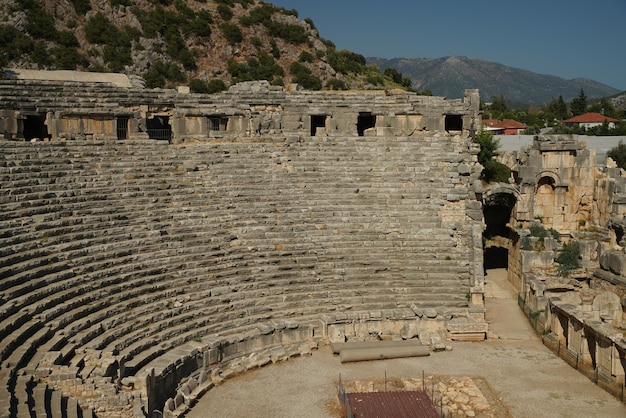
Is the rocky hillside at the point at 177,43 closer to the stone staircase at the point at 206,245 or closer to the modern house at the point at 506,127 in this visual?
the modern house at the point at 506,127

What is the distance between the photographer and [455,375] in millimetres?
12797

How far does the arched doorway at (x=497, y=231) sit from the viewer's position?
74.1 feet

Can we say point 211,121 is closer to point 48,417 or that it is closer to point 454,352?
point 454,352

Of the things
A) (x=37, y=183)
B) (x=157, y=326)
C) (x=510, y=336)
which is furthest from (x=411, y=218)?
(x=37, y=183)

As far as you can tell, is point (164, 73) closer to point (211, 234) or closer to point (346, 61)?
point (346, 61)

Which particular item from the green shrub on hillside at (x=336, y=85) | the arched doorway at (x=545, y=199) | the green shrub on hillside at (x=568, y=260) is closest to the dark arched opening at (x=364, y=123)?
the arched doorway at (x=545, y=199)

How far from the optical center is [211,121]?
2042 cm

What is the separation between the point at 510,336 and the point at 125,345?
346 inches

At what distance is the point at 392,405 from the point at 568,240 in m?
13.2

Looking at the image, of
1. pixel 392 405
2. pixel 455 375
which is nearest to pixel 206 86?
pixel 455 375

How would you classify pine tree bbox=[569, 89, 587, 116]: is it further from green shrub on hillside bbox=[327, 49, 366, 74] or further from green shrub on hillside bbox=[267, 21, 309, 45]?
green shrub on hillside bbox=[267, 21, 309, 45]

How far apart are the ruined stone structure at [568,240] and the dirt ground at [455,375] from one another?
785 millimetres

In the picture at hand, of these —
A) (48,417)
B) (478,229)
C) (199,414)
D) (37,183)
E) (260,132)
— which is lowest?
(199,414)

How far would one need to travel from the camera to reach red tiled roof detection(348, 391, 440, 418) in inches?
401
